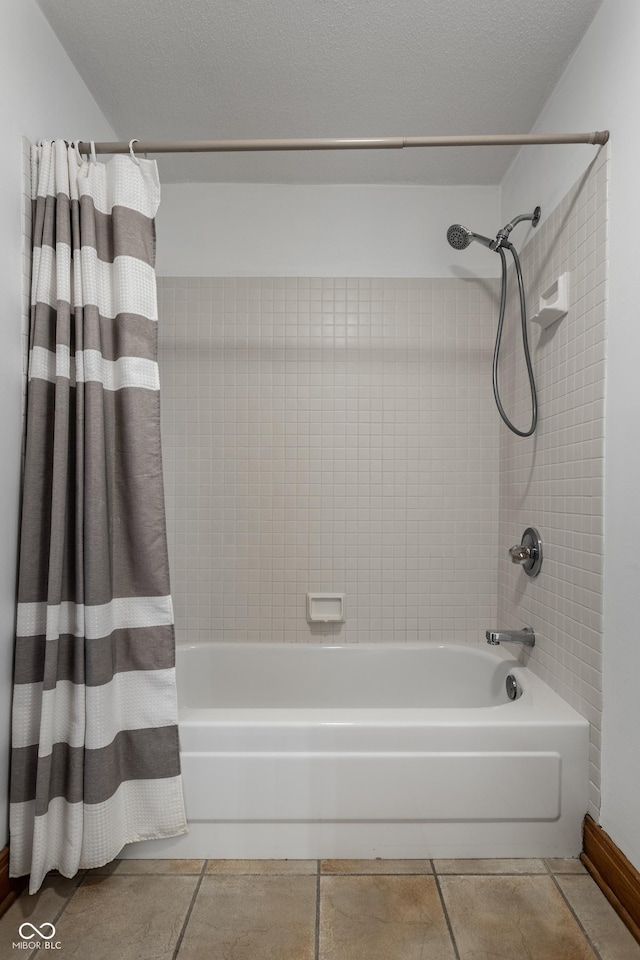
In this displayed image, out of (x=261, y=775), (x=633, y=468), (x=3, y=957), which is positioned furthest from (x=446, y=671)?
(x=3, y=957)

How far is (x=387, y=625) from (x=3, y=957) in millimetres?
1634

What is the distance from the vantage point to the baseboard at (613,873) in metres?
1.40

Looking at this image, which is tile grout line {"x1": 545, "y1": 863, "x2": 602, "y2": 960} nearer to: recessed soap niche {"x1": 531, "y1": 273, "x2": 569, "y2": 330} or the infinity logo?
the infinity logo

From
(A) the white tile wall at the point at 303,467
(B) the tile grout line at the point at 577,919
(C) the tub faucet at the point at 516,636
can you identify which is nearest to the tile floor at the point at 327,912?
(B) the tile grout line at the point at 577,919

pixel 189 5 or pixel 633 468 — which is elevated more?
pixel 189 5

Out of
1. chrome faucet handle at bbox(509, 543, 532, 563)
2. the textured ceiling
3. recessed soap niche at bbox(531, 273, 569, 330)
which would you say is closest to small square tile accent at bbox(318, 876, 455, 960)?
chrome faucet handle at bbox(509, 543, 532, 563)

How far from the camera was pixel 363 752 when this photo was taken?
167cm

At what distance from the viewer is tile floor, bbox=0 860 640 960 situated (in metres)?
1.33

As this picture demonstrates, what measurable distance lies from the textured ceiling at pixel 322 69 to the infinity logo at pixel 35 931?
89.1 inches

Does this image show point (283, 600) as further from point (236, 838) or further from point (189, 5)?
point (189, 5)

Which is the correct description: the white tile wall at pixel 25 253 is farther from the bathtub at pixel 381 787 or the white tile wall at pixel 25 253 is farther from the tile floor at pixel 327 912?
the tile floor at pixel 327 912

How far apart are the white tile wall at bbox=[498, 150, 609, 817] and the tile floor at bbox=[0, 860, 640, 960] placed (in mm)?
324

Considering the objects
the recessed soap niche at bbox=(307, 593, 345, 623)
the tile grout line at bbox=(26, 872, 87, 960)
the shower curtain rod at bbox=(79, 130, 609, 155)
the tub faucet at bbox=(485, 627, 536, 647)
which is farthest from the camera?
the recessed soap niche at bbox=(307, 593, 345, 623)

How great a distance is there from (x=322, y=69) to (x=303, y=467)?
142 cm
